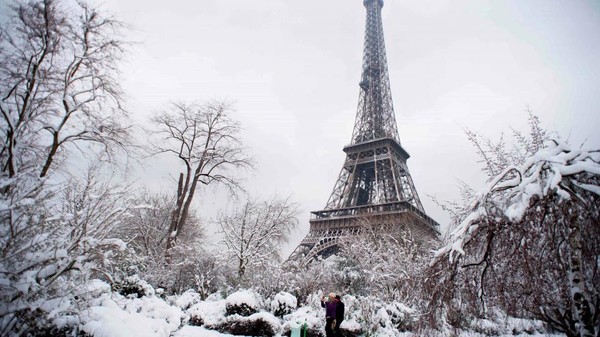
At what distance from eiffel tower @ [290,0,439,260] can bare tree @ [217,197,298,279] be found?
6057mm

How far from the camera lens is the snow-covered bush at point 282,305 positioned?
987 cm

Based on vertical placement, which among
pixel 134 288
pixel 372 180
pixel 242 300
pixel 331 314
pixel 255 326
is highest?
pixel 372 180

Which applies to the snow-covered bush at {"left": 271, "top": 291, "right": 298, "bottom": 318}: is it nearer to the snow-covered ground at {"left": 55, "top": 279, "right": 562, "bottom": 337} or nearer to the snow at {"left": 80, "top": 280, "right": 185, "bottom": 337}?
the snow-covered ground at {"left": 55, "top": 279, "right": 562, "bottom": 337}

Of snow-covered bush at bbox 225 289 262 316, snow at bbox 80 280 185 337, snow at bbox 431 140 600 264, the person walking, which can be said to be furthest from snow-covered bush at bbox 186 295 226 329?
snow at bbox 431 140 600 264

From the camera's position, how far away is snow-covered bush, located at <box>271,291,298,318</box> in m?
9.87

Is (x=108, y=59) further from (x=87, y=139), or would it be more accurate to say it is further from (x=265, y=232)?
(x=265, y=232)

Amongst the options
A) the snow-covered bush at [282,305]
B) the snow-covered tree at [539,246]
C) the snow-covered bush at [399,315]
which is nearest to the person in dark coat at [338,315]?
the snow-covered bush at [399,315]

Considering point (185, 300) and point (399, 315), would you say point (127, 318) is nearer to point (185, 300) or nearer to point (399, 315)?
point (185, 300)

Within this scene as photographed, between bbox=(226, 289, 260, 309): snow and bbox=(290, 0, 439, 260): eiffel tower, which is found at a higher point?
bbox=(290, 0, 439, 260): eiffel tower

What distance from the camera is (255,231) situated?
15438 mm

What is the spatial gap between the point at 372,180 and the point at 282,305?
28.7m

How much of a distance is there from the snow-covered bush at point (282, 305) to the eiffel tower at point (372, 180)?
12.2 meters

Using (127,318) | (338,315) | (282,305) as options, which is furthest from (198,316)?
(338,315)

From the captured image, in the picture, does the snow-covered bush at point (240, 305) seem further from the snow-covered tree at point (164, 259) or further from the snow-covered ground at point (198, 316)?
the snow-covered tree at point (164, 259)
